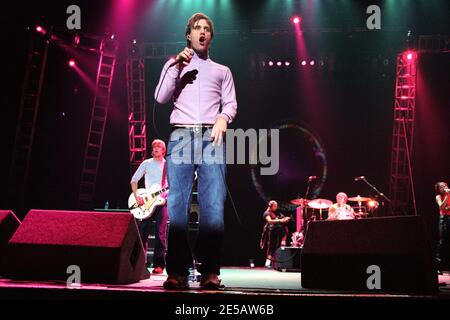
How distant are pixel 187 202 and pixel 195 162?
0.31 metres

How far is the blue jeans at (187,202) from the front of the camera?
3.49 metres

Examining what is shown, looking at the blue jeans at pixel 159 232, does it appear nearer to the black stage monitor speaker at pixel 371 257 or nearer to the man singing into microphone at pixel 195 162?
the black stage monitor speaker at pixel 371 257

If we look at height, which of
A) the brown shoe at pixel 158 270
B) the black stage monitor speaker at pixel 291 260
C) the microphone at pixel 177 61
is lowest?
the brown shoe at pixel 158 270

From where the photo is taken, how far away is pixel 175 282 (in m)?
3.33

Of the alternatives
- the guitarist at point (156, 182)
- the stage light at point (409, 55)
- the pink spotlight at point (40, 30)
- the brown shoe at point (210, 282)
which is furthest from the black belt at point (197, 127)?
the stage light at point (409, 55)

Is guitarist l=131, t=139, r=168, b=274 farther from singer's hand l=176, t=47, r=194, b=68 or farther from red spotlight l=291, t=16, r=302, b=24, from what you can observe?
red spotlight l=291, t=16, r=302, b=24

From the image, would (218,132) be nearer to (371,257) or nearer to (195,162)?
(195,162)

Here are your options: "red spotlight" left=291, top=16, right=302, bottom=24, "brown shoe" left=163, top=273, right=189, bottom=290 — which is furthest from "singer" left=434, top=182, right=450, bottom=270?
"brown shoe" left=163, top=273, right=189, bottom=290

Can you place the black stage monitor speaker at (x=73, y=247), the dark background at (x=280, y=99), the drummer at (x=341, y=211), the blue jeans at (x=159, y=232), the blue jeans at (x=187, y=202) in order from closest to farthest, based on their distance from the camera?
the blue jeans at (x=187, y=202)
the black stage monitor speaker at (x=73, y=247)
the blue jeans at (x=159, y=232)
the drummer at (x=341, y=211)
the dark background at (x=280, y=99)

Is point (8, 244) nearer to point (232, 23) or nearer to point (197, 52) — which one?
point (197, 52)

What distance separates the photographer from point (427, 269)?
11.4 ft

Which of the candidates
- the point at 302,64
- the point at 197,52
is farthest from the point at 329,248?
the point at 302,64

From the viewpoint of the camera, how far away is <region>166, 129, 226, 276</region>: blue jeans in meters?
3.49

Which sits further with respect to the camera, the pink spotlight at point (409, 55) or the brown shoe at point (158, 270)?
the pink spotlight at point (409, 55)
